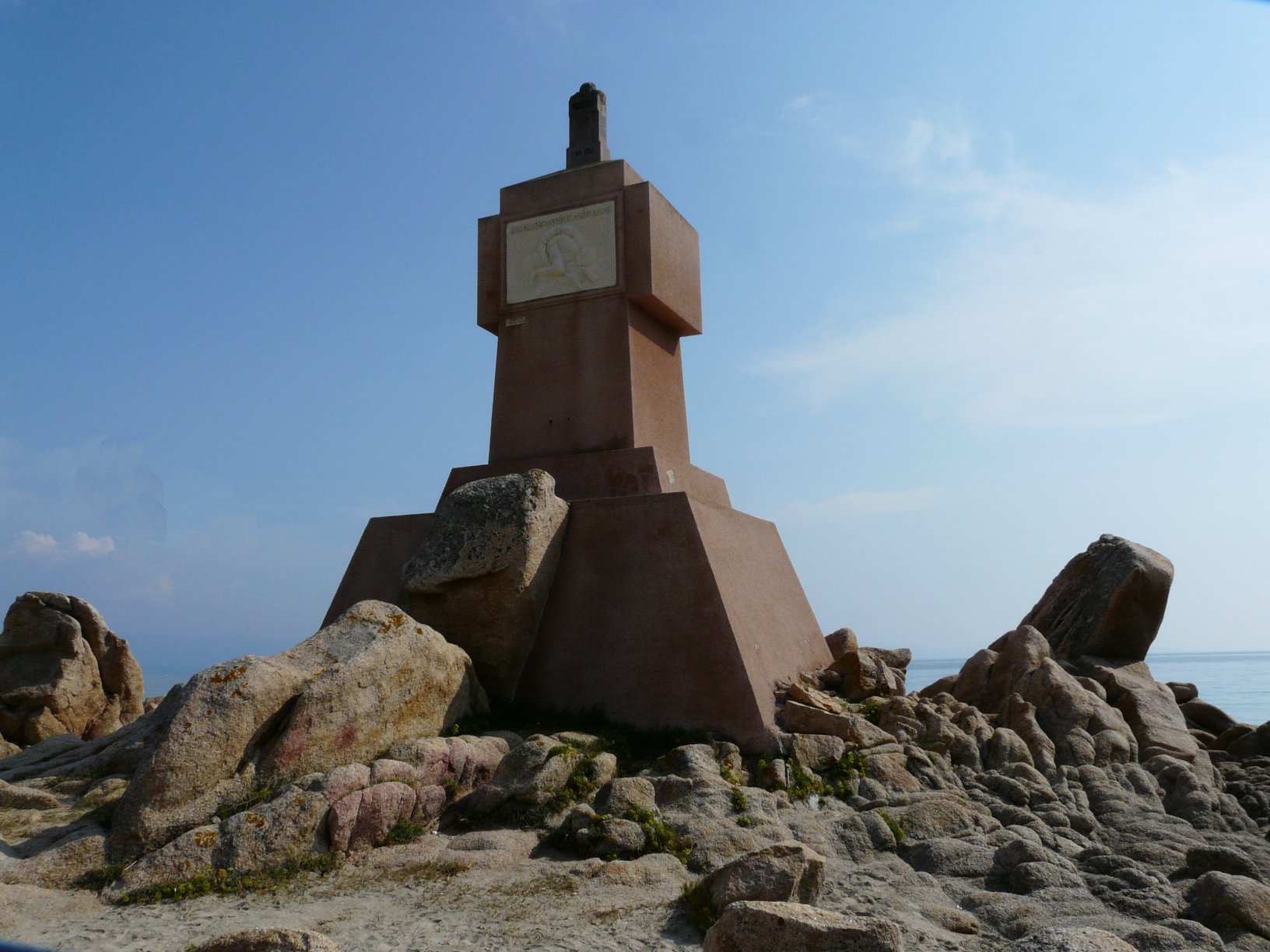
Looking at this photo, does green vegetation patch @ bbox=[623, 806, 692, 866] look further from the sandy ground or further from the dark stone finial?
the dark stone finial

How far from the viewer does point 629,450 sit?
911cm

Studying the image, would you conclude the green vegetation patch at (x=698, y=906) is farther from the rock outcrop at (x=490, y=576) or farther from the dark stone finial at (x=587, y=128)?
the dark stone finial at (x=587, y=128)

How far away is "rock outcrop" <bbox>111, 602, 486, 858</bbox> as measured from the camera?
5.42 meters

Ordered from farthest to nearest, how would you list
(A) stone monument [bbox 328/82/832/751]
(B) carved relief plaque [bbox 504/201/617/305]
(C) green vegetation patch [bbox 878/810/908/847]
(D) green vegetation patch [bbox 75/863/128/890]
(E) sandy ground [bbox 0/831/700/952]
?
(B) carved relief plaque [bbox 504/201/617/305], (A) stone monument [bbox 328/82/832/751], (C) green vegetation patch [bbox 878/810/908/847], (D) green vegetation patch [bbox 75/863/128/890], (E) sandy ground [bbox 0/831/700/952]

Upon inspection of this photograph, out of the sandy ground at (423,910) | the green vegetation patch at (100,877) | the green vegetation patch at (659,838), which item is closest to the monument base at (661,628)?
the green vegetation patch at (659,838)

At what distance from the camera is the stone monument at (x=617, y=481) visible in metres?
7.72

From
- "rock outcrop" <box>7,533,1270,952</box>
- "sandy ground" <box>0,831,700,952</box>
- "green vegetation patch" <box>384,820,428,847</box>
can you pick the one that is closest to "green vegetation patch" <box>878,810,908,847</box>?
"rock outcrop" <box>7,533,1270,952</box>

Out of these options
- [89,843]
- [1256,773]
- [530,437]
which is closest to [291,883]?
[89,843]

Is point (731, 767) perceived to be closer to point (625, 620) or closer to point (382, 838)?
point (625, 620)

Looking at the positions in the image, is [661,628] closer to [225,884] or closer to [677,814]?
[677,814]

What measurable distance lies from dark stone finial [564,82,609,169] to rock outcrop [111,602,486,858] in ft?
18.5

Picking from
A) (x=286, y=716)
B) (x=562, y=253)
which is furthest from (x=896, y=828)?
(x=562, y=253)

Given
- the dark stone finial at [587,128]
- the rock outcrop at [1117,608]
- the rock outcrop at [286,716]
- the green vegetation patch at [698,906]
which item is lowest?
the green vegetation patch at [698,906]

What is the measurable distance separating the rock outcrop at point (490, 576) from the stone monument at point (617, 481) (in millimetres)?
293
